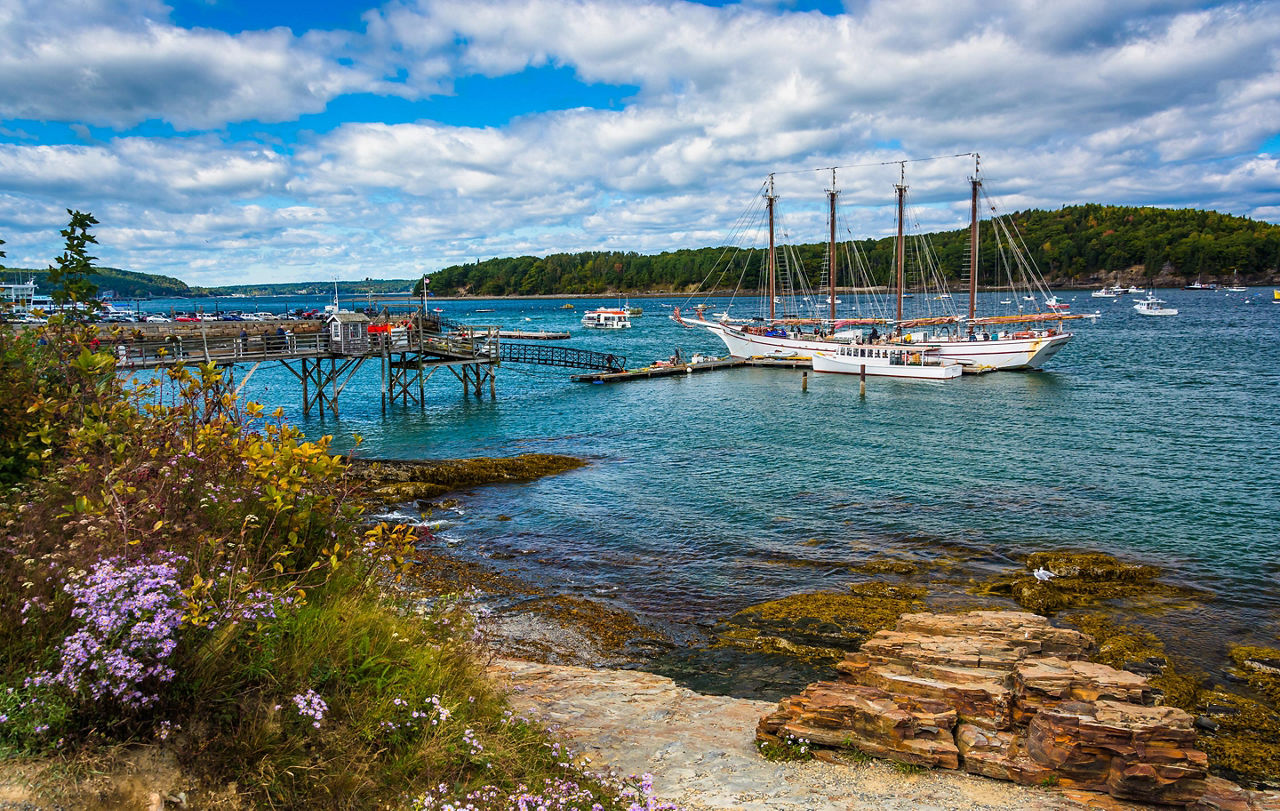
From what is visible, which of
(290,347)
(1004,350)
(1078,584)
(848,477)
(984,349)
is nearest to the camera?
(1078,584)

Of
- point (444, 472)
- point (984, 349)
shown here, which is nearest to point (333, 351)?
point (444, 472)

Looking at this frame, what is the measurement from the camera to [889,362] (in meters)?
58.3

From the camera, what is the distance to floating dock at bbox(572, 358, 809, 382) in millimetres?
57531

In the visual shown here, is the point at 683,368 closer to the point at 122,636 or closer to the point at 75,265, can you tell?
the point at 75,265

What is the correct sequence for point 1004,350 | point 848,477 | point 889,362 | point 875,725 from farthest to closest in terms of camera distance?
point 1004,350, point 889,362, point 848,477, point 875,725

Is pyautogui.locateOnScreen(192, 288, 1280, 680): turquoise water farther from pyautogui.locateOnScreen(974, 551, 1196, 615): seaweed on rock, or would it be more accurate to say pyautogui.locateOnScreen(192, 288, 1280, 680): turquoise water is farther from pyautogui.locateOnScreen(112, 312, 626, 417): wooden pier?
pyautogui.locateOnScreen(112, 312, 626, 417): wooden pier

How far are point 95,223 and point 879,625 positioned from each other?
1382 centimetres

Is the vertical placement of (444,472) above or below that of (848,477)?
above

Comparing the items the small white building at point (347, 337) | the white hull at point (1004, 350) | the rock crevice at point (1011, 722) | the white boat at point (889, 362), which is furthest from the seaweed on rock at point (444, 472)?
the white hull at point (1004, 350)

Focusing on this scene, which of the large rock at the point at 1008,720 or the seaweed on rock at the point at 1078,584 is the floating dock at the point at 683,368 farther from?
the large rock at the point at 1008,720

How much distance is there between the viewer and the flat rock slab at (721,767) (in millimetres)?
7184

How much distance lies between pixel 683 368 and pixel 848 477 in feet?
115

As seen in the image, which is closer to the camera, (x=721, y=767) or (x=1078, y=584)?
(x=721, y=767)

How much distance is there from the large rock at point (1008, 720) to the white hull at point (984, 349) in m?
53.5
